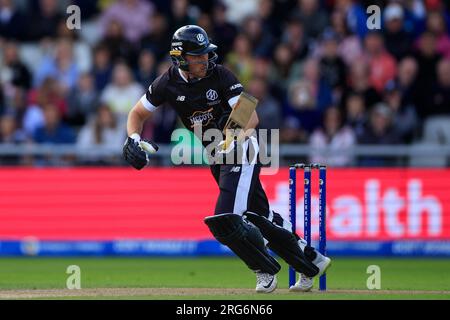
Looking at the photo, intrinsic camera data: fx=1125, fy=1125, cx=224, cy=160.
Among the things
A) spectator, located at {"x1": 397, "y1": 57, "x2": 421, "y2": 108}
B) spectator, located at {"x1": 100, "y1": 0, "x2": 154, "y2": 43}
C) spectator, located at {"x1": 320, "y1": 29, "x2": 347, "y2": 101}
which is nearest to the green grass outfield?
spectator, located at {"x1": 397, "y1": 57, "x2": 421, "y2": 108}

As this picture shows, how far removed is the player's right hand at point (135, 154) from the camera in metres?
10.9

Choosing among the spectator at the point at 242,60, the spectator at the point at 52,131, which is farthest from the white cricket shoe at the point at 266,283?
the spectator at the point at 242,60

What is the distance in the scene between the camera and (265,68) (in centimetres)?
1903

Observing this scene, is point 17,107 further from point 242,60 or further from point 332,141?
point 332,141

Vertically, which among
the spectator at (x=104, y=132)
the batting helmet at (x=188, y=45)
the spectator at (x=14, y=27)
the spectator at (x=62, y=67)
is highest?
the spectator at (x=14, y=27)

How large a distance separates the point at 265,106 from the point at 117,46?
3194mm

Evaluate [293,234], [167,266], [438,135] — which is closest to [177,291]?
[293,234]

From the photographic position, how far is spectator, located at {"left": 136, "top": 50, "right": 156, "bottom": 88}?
19.1 metres

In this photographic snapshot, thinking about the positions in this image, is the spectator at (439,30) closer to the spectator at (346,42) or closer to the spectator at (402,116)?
the spectator at (346,42)

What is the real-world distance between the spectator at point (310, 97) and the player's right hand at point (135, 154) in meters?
7.94

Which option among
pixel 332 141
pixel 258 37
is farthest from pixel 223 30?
pixel 332 141

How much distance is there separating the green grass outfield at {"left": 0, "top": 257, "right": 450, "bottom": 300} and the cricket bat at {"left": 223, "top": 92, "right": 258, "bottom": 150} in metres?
1.56

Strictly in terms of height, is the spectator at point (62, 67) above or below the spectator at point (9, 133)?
above

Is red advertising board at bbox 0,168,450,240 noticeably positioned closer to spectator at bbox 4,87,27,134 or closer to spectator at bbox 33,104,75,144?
spectator at bbox 33,104,75,144
